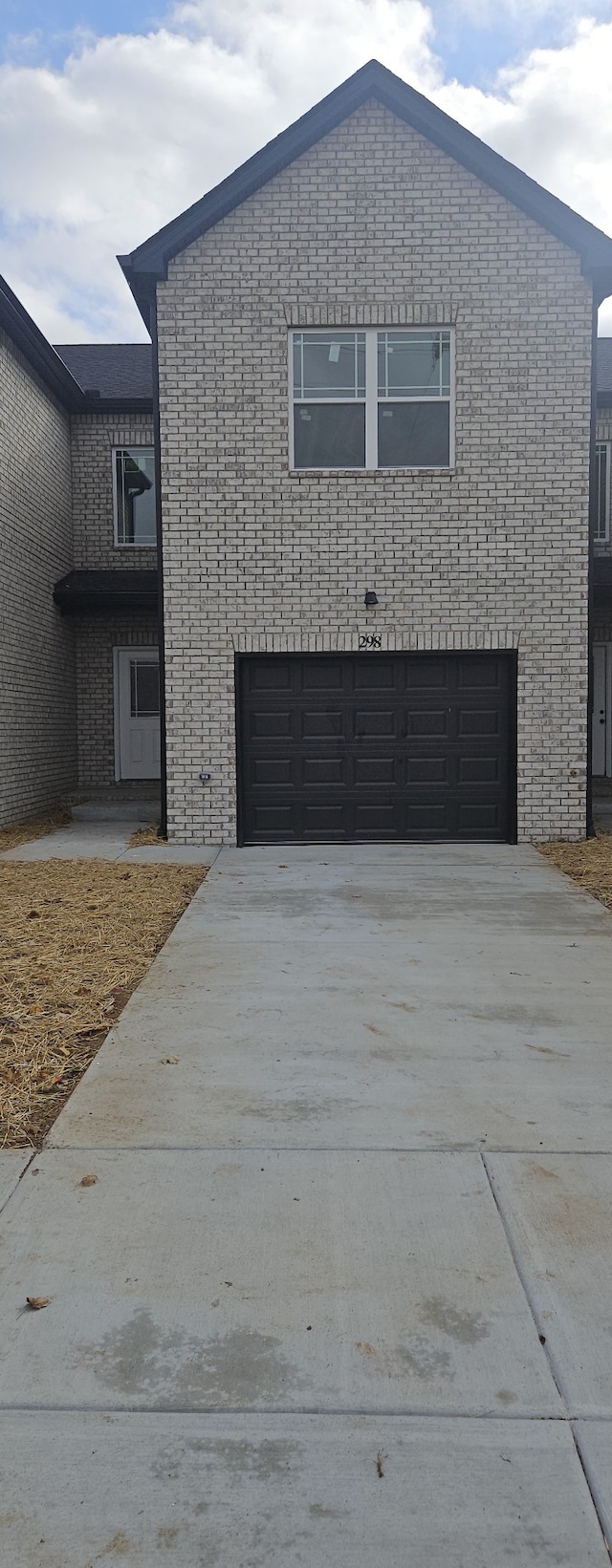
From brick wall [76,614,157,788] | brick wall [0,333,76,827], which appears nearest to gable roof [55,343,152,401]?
brick wall [0,333,76,827]

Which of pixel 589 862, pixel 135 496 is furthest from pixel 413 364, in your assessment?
pixel 135 496

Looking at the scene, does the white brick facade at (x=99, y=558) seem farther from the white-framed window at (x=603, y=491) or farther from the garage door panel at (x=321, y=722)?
the white-framed window at (x=603, y=491)

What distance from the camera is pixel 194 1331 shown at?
257 centimetres

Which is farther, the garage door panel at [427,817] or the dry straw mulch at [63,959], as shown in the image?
the garage door panel at [427,817]

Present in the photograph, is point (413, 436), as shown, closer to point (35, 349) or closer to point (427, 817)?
point (427, 817)

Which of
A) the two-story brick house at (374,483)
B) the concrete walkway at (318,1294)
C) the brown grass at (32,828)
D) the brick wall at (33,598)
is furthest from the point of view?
the brick wall at (33,598)

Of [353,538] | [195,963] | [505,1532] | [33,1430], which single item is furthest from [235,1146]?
[353,538]

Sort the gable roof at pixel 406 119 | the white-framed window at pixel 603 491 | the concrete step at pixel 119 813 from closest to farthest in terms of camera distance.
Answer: the gable roof at pixel 406 119, the concrete step at pixel 119 813, the white-framed window at pixel 603 491

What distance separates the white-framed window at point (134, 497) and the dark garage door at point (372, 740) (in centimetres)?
595

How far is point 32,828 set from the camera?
41.1 feet

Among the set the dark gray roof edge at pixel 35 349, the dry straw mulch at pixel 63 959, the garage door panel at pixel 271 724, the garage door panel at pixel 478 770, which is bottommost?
the dry straw mulch at pixel 63 959

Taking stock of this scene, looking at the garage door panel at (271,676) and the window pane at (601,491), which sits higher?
the window pane at (601,491)

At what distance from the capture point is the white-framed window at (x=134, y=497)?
52.5 feet

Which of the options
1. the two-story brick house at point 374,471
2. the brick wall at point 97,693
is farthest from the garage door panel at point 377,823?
the brick wall at point 97,693
